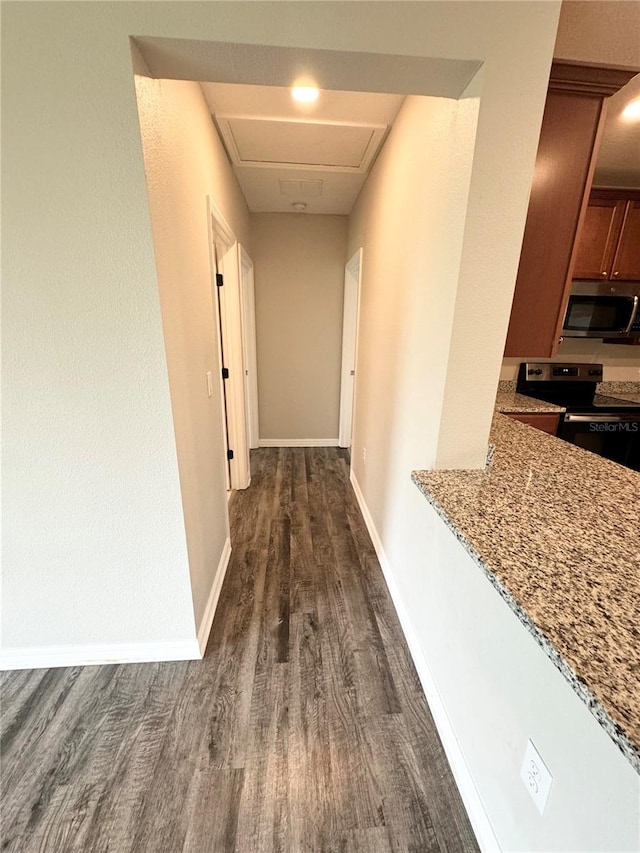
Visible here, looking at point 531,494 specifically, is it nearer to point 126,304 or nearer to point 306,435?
point 126,304

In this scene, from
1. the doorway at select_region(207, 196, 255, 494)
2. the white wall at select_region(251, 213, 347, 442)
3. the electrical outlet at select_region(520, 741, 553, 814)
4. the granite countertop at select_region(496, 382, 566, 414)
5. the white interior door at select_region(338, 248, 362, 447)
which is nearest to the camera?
the electrical outlet at select_region(520, 741, 553, 814)

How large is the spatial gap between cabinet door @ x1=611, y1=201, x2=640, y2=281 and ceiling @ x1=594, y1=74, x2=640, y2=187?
8.0 inches

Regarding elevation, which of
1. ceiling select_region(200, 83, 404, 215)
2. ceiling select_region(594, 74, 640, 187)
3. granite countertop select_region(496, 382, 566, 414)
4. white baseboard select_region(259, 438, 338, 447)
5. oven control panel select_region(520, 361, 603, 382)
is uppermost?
ceiling select_region(200, 83, 404, 215)

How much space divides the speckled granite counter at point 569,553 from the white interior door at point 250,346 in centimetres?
240

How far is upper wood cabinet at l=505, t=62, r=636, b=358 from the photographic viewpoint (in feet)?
4.31

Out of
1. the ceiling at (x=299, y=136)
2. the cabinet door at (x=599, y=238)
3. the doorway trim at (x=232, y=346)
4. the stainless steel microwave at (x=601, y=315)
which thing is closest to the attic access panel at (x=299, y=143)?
the ceiling at (x=299, y=136)

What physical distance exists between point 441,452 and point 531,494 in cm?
34

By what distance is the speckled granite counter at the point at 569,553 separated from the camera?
600mm

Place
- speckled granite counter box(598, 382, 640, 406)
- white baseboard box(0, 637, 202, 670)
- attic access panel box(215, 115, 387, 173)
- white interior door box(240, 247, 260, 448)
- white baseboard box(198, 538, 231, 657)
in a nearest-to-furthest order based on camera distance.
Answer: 1. white baseboard box(0, 637, 202, 670)
2. white baseboard box(198, 538, 231, 657)
3. attic access panel box(215, 115, 387, 173)
4. speckled granite counter box(598, 382, 640, 406)
5. white interior door box(240, 247, 260, 448)

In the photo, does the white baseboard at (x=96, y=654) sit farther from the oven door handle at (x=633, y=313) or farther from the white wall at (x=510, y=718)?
the oven door handle at (x=633, y=313)

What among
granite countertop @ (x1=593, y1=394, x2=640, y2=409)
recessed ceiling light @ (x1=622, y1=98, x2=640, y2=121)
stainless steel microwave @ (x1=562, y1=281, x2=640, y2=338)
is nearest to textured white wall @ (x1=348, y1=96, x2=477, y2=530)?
recessed ceiling light @ (x1=622, y1=98, x2=640, y2=121)

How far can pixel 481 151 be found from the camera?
108cm

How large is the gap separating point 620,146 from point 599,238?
1.85 ft

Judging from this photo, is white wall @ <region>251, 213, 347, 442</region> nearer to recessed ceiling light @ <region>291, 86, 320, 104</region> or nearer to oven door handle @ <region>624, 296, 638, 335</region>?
recessed ceiling light @ <region>291, 86, 320, 104</region>
